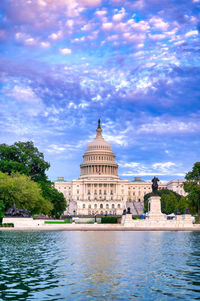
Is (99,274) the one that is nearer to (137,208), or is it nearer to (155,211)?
(155,211)

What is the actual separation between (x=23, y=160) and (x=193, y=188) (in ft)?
105

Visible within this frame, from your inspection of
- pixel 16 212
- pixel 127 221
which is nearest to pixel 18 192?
pixel 16 212

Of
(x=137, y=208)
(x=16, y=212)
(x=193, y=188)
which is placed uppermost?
(x=193, y=188)

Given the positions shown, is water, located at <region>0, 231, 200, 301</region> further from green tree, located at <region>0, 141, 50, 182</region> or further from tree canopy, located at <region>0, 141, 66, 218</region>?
green tree, located at <region>0, 141, 50, 182</region>

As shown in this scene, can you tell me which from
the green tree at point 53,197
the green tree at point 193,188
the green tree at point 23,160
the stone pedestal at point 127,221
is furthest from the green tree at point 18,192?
the green tree at point 193,188

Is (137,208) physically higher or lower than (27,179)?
lower

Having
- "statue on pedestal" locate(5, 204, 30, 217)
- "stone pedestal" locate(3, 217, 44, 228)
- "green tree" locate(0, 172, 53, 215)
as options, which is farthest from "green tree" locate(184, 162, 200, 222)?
"statue on pedestal" locate(5, 204, 30, 217)

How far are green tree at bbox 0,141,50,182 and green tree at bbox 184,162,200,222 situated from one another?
27.3m

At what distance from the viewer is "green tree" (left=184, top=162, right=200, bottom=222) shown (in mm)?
77125

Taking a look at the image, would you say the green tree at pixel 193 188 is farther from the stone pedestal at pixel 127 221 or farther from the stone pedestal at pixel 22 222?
the stone pedestal at pixel 22 222

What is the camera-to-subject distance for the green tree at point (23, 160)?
74000 millimetres

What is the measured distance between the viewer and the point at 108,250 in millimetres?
28578

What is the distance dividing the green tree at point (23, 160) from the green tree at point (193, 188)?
27304 mm

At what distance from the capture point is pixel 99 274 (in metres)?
18.9
